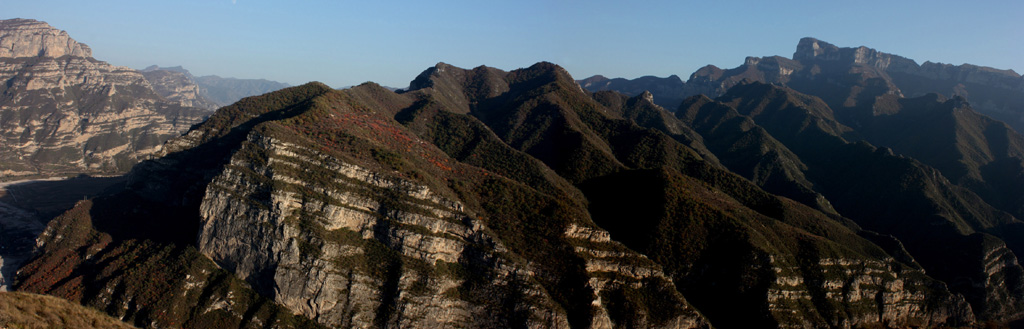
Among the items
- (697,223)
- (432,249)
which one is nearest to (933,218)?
(697,223)

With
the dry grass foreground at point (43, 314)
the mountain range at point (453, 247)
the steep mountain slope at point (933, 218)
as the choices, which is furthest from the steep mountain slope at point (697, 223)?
the dry grass foreground at point (43, 314)

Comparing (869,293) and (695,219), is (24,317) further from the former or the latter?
(869,293)

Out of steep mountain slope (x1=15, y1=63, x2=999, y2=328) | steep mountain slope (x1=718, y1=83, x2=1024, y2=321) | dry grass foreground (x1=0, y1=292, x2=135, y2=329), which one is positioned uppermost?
steep mountain slope (x1=718, y1=83, x2=1024, y2=321)

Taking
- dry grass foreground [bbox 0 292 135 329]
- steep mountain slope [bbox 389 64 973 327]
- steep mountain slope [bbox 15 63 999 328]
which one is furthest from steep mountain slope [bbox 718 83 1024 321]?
dry grass foreground [bbox 0 292 135 329]

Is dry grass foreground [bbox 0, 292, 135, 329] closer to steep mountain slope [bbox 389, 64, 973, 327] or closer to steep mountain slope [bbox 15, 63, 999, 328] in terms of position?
steep mountain slope [bbox 15, 63, 999, 328]

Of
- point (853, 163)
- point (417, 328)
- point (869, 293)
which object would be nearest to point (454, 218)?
point (417, 328)
